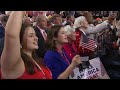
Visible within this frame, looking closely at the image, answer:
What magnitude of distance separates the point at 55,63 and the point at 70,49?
29cm

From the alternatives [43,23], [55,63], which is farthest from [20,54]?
[43,23]

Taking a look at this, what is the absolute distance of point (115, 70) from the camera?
2871 millimetres

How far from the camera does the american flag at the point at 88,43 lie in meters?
2.86

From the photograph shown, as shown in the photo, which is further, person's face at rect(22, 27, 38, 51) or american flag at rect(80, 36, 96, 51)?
american flag at rect(80, 36, 96, 51)

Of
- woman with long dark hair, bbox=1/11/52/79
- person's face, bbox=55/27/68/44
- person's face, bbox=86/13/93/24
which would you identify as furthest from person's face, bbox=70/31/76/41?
woman with long dark hair, bbox=1/11/52/79

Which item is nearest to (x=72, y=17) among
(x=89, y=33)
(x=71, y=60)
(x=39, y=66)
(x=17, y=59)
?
(x=89, y=33)

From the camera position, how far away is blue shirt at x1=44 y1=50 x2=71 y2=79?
2.57 m

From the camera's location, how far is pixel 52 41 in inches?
103

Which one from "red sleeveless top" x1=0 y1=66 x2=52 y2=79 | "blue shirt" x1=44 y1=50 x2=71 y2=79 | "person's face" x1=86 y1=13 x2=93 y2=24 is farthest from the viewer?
"person's face" x1=86 y1=13 x2=93 y2=24

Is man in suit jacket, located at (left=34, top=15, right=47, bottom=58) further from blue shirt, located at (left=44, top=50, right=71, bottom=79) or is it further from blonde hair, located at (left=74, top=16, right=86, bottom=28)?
blonde hair, located at (left=74, top=16, right=86, bottom=28)

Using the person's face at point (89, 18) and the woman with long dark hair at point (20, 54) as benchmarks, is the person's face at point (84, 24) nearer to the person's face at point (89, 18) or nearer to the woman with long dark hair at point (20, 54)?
the person's face at point (89, 18)

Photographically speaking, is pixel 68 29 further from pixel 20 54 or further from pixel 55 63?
pixel 20 54
